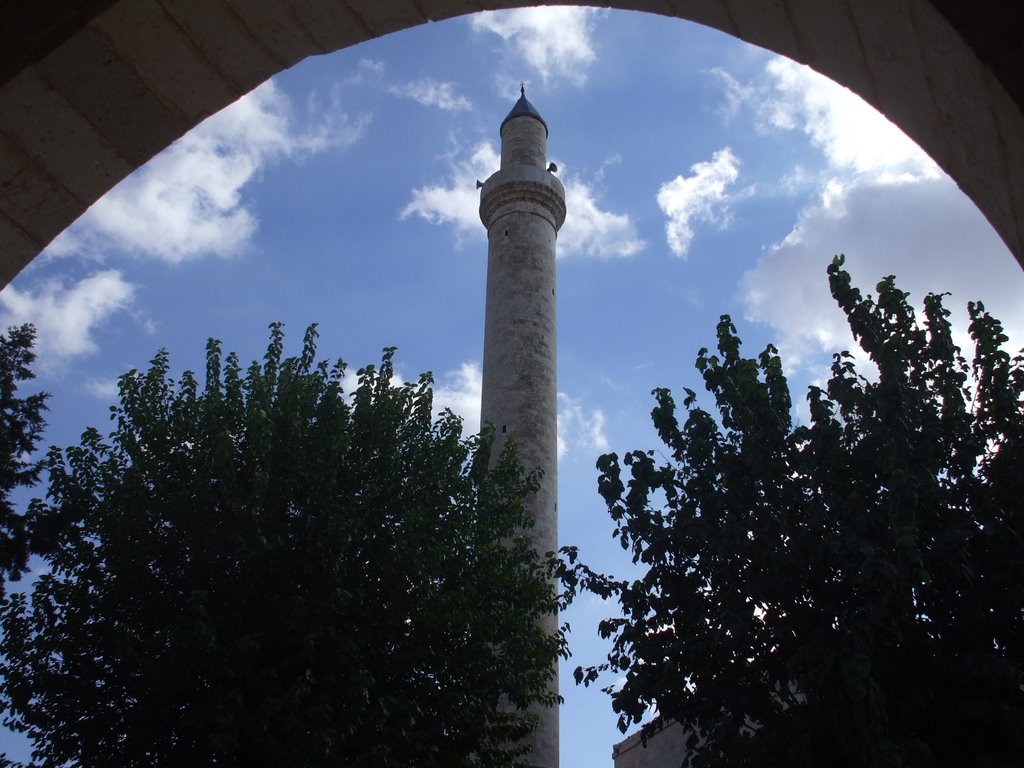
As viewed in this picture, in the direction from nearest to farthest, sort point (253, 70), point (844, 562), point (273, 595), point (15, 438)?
point (253, 70)
point (844, 562)
point (273, 595)
point (15, 438)

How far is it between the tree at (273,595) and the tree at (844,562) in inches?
66.2

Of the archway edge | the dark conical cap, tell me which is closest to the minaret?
the dark conical cap

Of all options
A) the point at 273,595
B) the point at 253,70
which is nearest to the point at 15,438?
the point at 273,595

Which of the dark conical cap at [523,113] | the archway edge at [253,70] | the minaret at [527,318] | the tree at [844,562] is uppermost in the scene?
the dark conical cap at [523,113]

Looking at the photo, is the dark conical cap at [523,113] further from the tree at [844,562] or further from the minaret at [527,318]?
the tree at [844,562]

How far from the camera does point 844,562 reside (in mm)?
7949

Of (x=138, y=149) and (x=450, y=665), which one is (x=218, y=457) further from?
(x=138, y=149)

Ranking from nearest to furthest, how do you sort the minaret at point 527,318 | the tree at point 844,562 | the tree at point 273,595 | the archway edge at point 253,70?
1. the archway edge at point 253,70
2. the tree at point 844,562
3. the tree at point 273,595
4. the minaret at point 527,318

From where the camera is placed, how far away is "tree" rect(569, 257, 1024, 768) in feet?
24.1

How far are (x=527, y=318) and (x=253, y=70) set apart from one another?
54.7ft

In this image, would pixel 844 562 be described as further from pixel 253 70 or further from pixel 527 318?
pixel 527 318

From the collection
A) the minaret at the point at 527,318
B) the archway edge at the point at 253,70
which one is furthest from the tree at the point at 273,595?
the archway edge at the point at 253,70

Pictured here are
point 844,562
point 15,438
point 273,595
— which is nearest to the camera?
point 844,562

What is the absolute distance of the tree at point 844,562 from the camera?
24.1 ft
